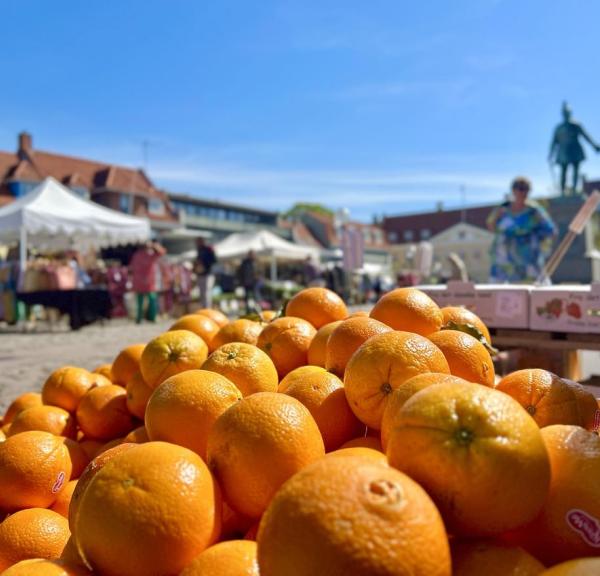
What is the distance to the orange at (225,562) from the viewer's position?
2.96 feet

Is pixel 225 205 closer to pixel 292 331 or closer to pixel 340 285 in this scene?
pixel 340 285

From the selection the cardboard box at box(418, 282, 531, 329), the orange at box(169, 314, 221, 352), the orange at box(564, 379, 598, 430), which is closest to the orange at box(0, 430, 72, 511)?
the orange at box(169, 314, 221, 352)

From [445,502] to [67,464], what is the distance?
4.24 feet

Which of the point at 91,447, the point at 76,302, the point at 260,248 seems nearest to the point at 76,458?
the point at 91,447

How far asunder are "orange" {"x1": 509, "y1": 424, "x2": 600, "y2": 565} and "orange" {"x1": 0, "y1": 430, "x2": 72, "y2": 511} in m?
1.31

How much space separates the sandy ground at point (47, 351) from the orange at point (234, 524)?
136 inches

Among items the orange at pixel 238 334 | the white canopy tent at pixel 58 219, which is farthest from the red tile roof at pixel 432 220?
the orange at pixel 238 334

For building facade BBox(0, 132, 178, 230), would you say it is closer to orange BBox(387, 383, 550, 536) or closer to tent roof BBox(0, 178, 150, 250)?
tent roof BBox(0, 178, 150, 250)

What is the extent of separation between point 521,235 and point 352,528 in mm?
5864

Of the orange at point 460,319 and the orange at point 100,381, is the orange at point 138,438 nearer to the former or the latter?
the orange at point 100,381

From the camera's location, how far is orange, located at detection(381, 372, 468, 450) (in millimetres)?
1165

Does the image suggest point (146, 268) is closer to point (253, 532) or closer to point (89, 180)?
point (253, 532)

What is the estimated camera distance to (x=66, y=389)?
2.19 m

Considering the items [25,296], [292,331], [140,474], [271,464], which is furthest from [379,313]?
[25,296]
